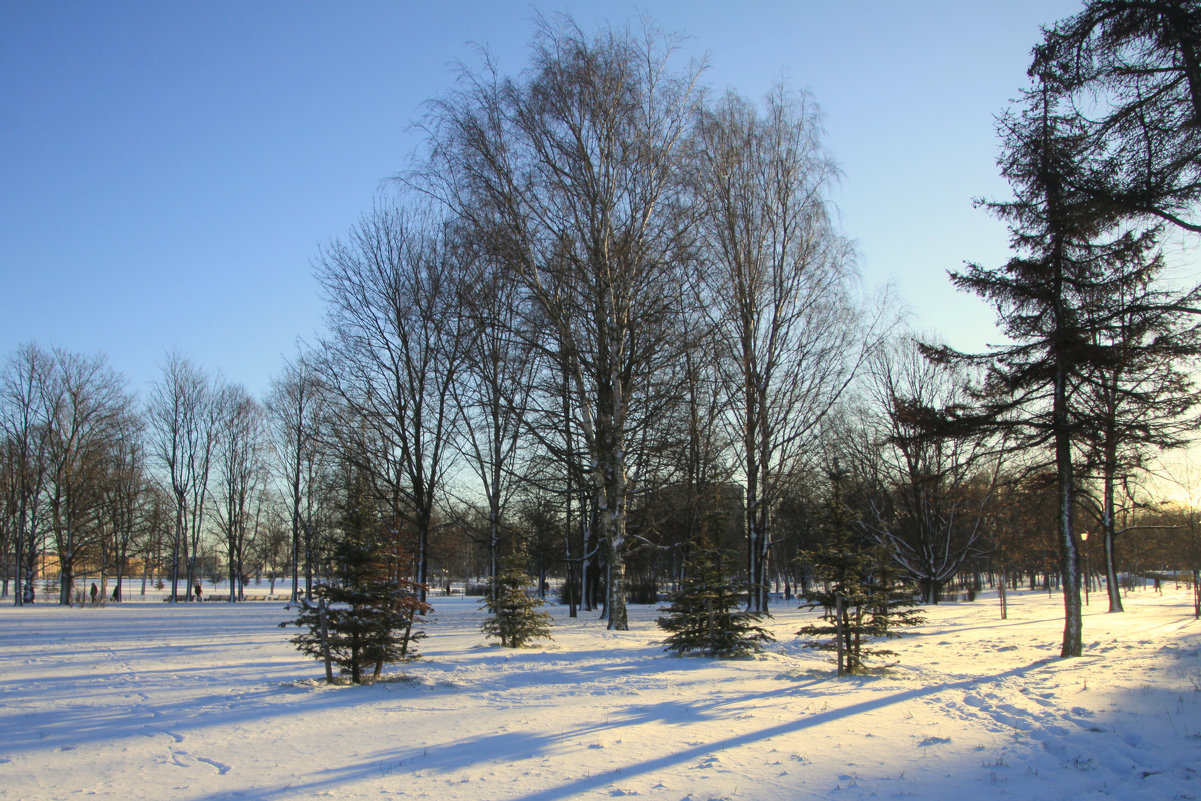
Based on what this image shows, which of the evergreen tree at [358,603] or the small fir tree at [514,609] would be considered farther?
the small fir tree at [514,609]

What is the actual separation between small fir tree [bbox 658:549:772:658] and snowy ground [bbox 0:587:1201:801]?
46 cm

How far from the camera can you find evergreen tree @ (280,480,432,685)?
367 inches

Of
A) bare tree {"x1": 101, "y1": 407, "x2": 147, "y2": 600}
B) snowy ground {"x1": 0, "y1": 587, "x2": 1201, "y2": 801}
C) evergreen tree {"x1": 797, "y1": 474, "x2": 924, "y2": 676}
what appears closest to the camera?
snowy ground {"x1": 0, "y1": 587, "x2": 1201, "y2": 801}

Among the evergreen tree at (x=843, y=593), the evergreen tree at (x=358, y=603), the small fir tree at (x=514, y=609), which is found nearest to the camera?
the evergreen tree at (x=358, y=603)

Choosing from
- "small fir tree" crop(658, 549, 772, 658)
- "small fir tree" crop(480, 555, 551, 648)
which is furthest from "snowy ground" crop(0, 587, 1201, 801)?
"small fir tree" crop(480, 555, 551, 648)

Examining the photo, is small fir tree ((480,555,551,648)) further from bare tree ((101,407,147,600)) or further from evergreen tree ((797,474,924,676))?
bare tree ((101,407,147,600))

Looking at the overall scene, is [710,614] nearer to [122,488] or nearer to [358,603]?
[358,603]

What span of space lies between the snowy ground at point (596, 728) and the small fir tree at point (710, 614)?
18.3 inches

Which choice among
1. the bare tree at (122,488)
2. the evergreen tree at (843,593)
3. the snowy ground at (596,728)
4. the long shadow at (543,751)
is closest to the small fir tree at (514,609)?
the snowy ground at (596,728)

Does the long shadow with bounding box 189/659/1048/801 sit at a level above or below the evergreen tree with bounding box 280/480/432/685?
below

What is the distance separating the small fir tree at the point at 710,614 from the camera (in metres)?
13.1

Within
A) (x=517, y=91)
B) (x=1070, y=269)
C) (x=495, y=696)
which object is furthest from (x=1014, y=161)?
(x=495, y=696)

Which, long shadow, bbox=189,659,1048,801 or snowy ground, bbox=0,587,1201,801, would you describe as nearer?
long shadow, bbox=189,659,1048,801

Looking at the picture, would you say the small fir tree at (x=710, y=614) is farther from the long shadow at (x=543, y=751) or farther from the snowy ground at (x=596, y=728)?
Result: the long shadow at (x=543, y=751)
